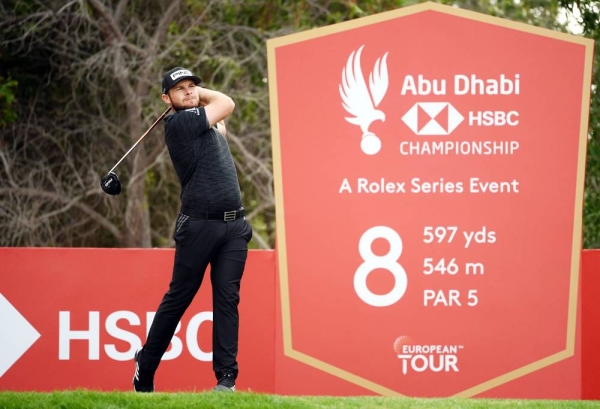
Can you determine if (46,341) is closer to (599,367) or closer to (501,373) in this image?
(501,373)

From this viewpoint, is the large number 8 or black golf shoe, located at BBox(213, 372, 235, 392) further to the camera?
the large number 8

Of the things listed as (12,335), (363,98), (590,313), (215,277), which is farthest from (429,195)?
(12,335)

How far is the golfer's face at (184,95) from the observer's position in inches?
218

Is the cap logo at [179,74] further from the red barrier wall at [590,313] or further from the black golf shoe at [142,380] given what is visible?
the red barrier wall at [590,313]

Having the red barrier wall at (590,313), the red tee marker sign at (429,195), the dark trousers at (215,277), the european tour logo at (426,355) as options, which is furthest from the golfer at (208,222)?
the red barrier wall at (590,313)

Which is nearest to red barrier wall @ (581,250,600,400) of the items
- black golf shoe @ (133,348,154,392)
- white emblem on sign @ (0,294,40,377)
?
black golf shoe @ (133,348,154,392)

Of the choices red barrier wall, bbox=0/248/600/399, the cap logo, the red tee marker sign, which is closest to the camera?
the cap logo

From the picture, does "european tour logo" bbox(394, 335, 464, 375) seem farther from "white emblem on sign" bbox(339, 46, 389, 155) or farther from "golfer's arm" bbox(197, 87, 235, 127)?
"golfer's arm" bbox(197, 87, 235, 127)

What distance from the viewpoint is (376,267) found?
6.64 metres

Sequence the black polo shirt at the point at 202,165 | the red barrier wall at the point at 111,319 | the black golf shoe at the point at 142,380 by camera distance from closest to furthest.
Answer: the black polo shirt at the point at 202,165, the black golf shoe at the point at 142,380, the red barrier wall at the point at 111,319

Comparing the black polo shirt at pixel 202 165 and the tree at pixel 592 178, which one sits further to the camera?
→ the tree at pixel 592 178

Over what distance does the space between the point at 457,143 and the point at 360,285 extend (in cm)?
114

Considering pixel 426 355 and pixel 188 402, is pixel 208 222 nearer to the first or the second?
pixel 188 402

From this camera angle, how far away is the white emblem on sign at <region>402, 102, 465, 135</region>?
21.8ft
